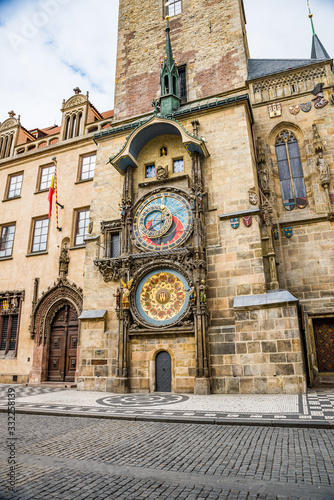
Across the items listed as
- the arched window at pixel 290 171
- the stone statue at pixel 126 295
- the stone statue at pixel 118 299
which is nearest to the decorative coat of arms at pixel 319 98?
the arched window at pixel 290 171

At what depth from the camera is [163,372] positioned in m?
11.7

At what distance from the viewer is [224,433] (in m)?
5.66

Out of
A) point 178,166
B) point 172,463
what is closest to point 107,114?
point 178,166

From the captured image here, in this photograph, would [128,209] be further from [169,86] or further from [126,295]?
[169,86]

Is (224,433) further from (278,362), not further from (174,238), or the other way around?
(174,238)

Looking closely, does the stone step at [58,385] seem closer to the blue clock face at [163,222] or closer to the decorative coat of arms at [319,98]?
the blue clock face at [163,222]

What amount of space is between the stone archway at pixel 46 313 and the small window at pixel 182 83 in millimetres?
10424

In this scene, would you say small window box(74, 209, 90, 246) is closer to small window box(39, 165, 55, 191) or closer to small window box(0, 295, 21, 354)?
small window box(39, 165, 55, 191)

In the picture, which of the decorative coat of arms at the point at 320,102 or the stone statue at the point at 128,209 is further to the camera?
the decorative coat of arms at the point at 320,102

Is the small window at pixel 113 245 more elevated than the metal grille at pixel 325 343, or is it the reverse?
the small window at pixel 113 245

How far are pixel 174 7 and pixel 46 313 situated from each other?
1780 centimetres

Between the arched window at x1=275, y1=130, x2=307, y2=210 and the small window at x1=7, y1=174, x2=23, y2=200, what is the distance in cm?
1406

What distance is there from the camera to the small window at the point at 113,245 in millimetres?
13719

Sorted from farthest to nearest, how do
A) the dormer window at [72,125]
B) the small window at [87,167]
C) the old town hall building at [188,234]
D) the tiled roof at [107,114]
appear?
the tiled roof at [107,114] → the dormer window at [72,125] → the small window at [87,167] → the old town hall building at [188,234]
